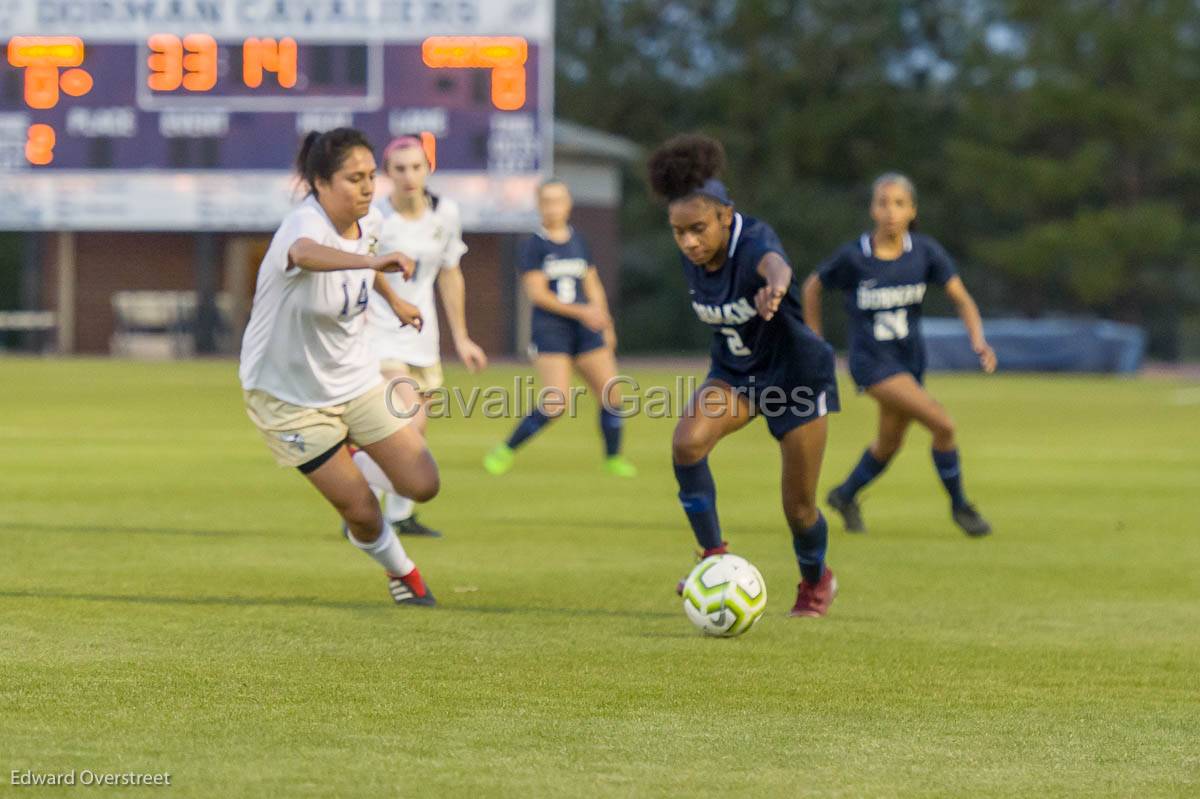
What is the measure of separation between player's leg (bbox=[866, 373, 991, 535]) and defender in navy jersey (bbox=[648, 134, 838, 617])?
3024 mm

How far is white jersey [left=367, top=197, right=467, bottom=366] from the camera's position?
10.6 m

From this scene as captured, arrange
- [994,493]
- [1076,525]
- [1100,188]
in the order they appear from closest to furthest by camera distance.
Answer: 1. [1076,525]
2. [994,493]
3. [1100,188]

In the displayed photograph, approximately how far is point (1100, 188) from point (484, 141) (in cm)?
2152

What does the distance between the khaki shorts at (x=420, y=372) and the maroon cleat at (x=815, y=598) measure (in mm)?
3351

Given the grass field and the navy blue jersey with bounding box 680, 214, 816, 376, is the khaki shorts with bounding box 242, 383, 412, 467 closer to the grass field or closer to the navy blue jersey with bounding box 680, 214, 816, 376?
the grass field

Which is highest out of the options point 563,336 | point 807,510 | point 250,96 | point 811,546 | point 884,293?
point 250,96

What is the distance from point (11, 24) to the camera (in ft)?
111

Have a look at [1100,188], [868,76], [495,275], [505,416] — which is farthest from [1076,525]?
[868,76]

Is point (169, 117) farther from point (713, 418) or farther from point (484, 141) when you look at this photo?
point (713, 418)

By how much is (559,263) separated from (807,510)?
6947 mm

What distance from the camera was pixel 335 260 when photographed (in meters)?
7.01

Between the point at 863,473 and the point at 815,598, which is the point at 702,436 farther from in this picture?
the point at 863,473
